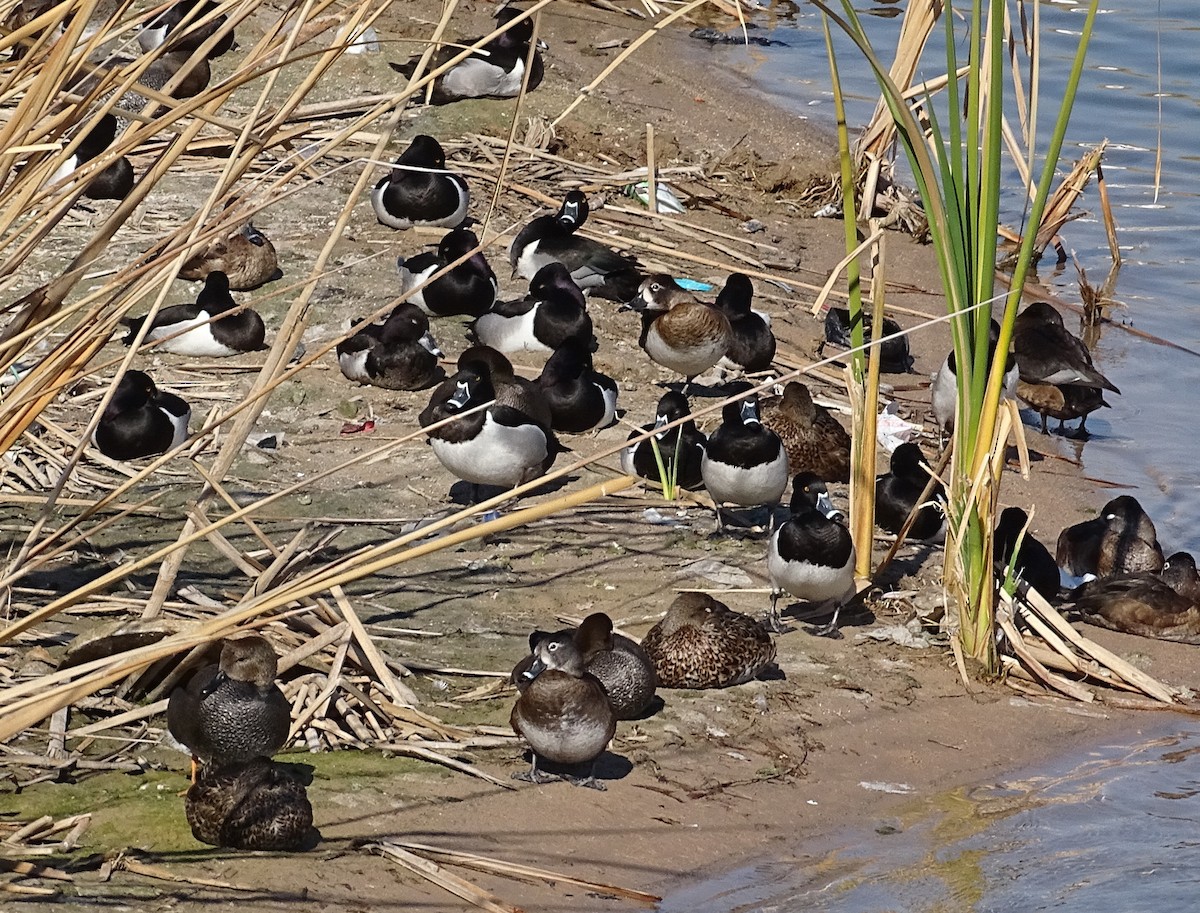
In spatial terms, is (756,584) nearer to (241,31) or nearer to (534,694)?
(534,694)

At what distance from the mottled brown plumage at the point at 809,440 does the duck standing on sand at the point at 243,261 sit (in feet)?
10.7

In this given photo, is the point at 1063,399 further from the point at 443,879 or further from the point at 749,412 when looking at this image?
the point at 443,879

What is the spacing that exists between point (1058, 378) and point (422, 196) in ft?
13.4

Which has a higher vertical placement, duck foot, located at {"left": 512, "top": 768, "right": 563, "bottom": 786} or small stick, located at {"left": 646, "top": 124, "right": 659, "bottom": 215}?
duck foot, located at {"left": 512, "top": 768, "right": 563, "bottom": 786}

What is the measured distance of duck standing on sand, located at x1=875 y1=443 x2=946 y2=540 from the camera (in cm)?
735

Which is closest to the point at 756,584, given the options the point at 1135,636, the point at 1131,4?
the point at 1135,636

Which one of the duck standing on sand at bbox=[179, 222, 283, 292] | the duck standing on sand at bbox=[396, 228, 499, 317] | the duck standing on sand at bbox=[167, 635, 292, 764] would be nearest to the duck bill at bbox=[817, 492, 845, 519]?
the duck standing on sand at bbox=[167, 635, 292, 764]

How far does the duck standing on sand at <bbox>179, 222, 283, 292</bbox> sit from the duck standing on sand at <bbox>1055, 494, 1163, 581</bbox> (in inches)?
190

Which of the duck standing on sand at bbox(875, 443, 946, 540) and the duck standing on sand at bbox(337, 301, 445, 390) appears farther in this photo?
the duck standing on sand at bbox(337, 301, 445, 390)

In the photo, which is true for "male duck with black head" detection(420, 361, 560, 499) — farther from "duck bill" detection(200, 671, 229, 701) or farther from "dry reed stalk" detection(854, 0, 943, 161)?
"dry reed stalk" detection(854, 0, 943, 161)

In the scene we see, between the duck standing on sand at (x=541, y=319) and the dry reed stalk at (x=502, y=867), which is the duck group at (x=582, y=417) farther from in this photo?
the dry reed stalk at (x=502, y=867)

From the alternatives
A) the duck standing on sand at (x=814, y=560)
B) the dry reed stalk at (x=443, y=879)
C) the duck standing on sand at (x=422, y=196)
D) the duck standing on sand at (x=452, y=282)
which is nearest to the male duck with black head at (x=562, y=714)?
the dry reed stalk at (x=443, y=879)

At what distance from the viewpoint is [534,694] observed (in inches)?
194

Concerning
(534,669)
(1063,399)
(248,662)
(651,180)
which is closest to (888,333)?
(1063,399)
